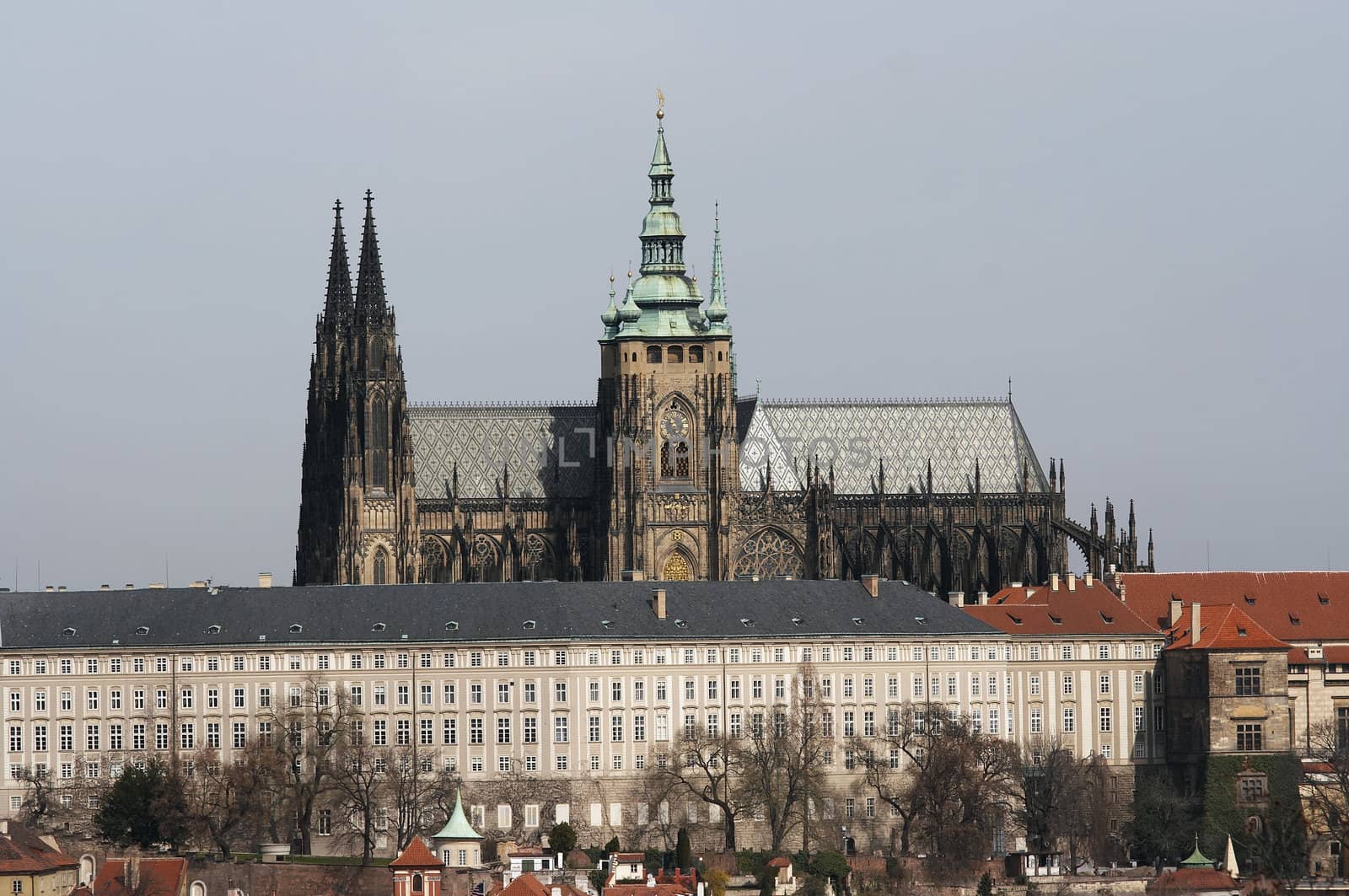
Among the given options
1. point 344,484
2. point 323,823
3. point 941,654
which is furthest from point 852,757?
point 344,484

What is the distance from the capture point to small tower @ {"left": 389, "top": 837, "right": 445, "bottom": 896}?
15350 cm

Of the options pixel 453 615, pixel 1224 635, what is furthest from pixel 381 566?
pixel 1224 635

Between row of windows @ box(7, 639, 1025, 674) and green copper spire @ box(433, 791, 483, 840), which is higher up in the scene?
row of windows @ box(7, 639, 1025, 674)

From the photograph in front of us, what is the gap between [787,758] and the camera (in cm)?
16975

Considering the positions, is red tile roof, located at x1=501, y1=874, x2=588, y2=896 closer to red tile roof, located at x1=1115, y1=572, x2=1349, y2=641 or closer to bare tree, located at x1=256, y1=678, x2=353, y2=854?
bare tree, located at x1=256, y1=678, x2=353, y2=854

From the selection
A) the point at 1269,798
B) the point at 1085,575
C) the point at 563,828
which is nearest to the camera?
the point at 563,828

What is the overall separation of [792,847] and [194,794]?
2352cm

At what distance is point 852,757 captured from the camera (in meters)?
174

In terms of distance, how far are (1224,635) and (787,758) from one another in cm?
2294

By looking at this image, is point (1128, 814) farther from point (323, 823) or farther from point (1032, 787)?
point (323, 823)

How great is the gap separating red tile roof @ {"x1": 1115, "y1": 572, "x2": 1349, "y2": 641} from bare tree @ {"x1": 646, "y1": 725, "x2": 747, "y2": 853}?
90.9ft

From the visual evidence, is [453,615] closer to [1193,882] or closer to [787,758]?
[787,758]

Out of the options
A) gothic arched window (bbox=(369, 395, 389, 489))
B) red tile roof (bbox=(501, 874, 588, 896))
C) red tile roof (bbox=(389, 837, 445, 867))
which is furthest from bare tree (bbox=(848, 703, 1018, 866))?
gothic arched window (bbox=(369, 395, 389, 489))

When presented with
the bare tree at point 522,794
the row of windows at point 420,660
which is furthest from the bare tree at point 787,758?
the bare tree at point 522,794
